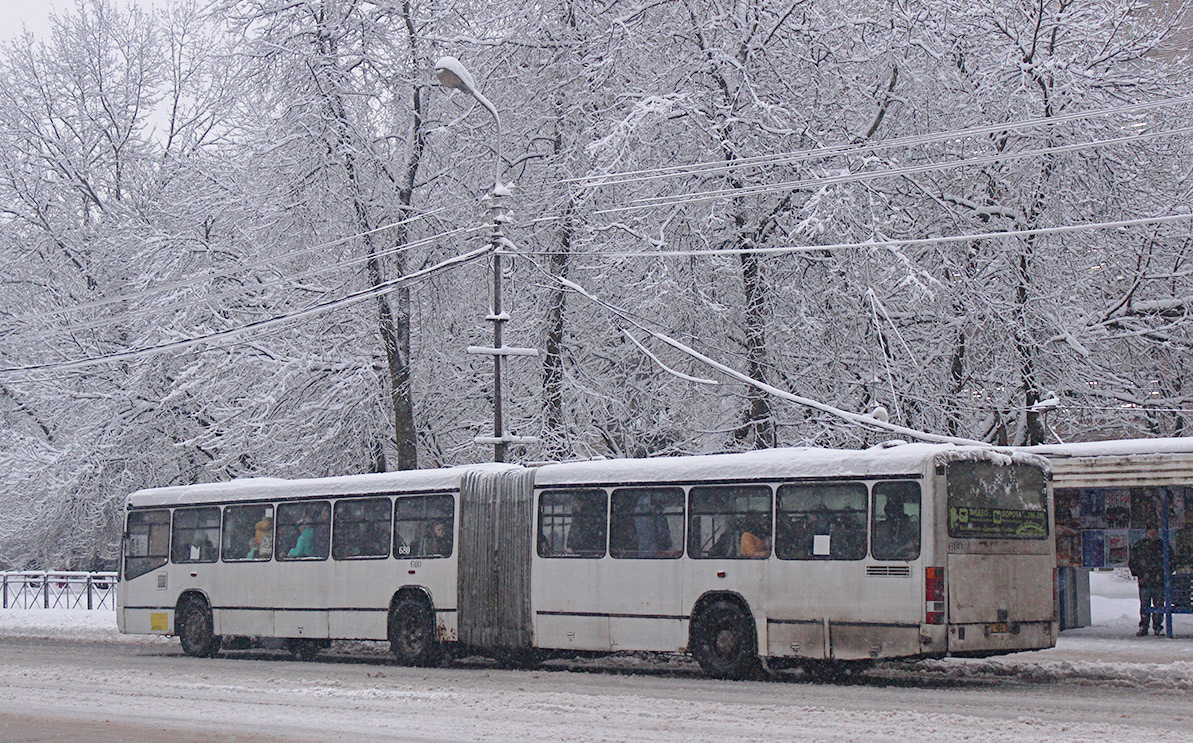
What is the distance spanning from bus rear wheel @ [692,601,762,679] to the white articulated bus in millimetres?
26

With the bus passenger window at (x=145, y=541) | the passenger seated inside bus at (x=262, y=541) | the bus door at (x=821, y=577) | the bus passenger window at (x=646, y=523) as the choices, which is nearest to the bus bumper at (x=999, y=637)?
the bus door at (x=821, y=577)

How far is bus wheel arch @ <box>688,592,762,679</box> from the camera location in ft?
54.5

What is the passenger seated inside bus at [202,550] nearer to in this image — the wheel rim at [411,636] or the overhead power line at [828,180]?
the wheel rim at [411,636]

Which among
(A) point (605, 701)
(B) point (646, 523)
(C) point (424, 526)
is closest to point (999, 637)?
(B) point (646, 523)

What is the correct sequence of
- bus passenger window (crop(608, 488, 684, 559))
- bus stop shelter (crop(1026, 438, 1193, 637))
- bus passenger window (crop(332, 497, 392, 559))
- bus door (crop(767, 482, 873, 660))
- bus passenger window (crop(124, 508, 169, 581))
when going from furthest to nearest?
1. bus passenger window (crop(124, 508, 169, 581))
2. bus passenger window (crop(332, 497, 392, 559))
3. bus stop shelter (crop(1026, 438, 1193, 637))
4. bus passenger window (crop(608, 488, 684, 559))
5. bus door (crop(767, 482, 873, 660))

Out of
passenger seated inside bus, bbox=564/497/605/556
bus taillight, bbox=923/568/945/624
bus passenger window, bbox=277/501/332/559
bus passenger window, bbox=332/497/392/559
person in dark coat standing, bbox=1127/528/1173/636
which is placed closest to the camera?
bus taillight, bbox=923/568/945/624

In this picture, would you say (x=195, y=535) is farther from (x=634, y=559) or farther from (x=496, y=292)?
(x=634, y=559)

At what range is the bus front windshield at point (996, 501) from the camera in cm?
1549

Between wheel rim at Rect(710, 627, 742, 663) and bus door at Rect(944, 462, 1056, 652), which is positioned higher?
bus door at Rect(944, 462, 1056, 652)

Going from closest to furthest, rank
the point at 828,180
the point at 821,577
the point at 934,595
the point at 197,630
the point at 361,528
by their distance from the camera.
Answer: the point at 934,595, the point at 821,577, the point at 361,528, the point at 197,630, the point at 828,180

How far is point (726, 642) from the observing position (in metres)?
16.9

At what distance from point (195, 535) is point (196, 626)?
1.46m

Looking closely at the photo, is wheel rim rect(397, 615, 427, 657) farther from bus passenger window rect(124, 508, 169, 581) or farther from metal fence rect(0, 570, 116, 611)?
metal fence rect(0, 570, 116, 611)

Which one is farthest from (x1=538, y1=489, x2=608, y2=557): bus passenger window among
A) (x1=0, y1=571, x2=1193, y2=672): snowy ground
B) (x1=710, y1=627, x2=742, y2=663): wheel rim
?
(x1=0, y1=571, x2=1193, y2=672): snowy ground
